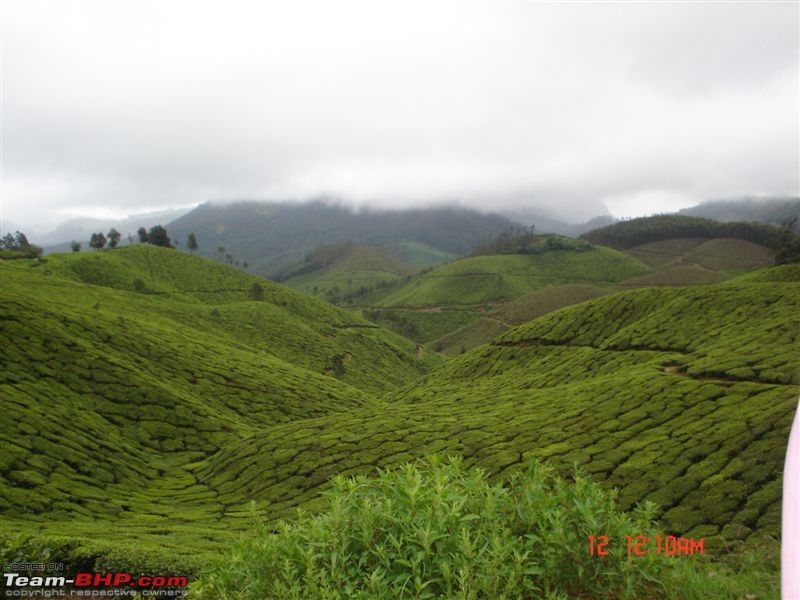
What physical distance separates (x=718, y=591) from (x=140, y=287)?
116 meters

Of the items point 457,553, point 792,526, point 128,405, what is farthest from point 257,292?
point 792,526

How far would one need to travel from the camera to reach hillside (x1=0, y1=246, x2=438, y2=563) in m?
23.4

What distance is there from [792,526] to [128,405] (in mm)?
44503

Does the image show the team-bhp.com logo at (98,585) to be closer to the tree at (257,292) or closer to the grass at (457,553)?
the grass at (457,553)

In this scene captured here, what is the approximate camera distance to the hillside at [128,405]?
2339cm

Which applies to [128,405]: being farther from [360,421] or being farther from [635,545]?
[635,545]

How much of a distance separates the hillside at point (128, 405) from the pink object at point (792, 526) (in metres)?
16.5

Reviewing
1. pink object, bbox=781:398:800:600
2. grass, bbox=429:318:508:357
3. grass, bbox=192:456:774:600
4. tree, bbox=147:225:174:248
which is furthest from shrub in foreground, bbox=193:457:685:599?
tree, bbox=147:225:174:248

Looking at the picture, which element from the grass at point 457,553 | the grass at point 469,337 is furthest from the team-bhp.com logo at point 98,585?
the grass at point 469,337

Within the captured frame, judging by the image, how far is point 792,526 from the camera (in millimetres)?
3320

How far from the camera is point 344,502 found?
702 centimetres

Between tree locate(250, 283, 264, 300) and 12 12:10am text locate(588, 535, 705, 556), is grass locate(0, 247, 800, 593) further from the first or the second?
tree locate(250, 283, 264, 300)

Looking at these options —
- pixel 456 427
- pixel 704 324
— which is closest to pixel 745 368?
pixel 704 324

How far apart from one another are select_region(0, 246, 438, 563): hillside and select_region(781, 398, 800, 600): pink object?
1647cm
